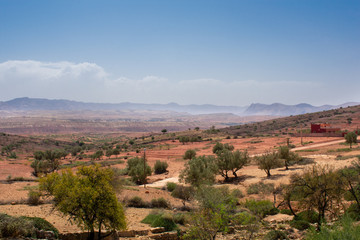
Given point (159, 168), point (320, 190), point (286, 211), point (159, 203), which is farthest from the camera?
point (159, 168)

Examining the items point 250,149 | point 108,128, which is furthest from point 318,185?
point 108,128

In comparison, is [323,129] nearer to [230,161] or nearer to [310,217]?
[230,161]

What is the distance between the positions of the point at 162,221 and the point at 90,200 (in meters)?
5.12

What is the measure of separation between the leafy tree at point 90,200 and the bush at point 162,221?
11.4 ft

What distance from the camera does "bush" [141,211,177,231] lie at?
46.4 ft

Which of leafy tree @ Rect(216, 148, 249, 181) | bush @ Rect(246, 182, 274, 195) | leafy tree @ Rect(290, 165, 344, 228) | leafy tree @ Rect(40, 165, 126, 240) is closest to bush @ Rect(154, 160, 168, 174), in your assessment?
leafy tree @ Rect(216, 148, 249, 181)

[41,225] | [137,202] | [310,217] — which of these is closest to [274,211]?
[310,217]

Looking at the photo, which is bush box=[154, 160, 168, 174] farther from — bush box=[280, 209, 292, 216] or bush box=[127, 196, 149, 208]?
bush box=[280, 209, 292, 216]

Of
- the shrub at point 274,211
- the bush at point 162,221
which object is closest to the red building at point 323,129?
the shrub at point 274,211

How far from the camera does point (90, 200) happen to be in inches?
411

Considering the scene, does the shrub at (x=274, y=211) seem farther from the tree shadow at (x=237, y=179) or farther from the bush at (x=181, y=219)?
the tree shadow at (x=237, y=179)

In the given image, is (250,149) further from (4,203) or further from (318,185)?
Answer: (4,203)

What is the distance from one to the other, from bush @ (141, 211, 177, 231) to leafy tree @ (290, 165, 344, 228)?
275 inches

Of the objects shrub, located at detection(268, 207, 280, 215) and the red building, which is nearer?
shrub, located at detection(268, 207, 280, 215)
